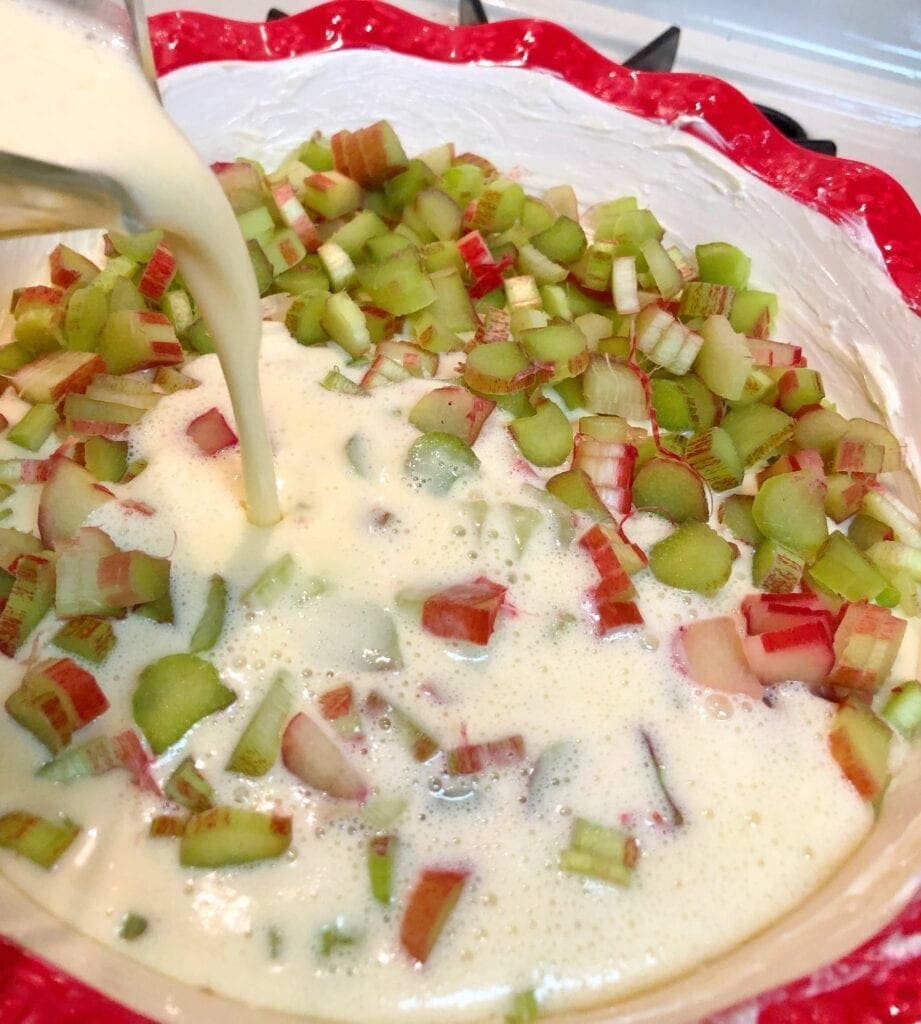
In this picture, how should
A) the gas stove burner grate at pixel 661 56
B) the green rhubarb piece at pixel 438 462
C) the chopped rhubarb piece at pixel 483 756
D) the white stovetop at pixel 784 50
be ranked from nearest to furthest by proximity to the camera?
the chopped rhubarb piece at pixel 483 756 < the green rhubarb piece at pixel 438 462 < the gas stove burner grate at pixel 661 56 < the white stovetop at pixel 784 50

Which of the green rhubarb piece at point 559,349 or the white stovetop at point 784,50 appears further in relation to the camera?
the white stovetop at point 784,50

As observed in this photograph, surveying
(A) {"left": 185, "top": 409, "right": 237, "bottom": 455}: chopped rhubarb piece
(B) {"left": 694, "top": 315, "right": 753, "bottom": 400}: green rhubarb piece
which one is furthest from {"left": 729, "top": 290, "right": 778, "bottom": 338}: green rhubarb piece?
(A) {"left": 185, "top": 409, "right": 237, "bottom": 455}: chopped rhubarb piece

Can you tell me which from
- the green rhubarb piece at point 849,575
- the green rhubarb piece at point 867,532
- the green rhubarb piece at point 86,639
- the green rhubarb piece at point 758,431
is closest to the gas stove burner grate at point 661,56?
the green rhubarb piece at point 758,431

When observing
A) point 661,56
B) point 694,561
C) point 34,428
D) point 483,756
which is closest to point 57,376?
point 34,428

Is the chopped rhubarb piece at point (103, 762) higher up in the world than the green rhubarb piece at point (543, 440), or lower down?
lower down

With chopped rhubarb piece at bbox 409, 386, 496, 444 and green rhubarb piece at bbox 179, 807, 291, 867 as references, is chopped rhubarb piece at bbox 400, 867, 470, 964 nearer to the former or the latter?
green rhubarb piece at bbox 179, 807, 291, 867

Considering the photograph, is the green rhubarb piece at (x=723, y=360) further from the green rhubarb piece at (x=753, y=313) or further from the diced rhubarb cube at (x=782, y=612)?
the diced rhubarb cube at (x=782, y=612)

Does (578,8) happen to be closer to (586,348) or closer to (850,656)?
(586,348)
